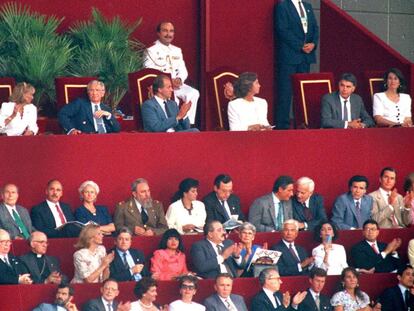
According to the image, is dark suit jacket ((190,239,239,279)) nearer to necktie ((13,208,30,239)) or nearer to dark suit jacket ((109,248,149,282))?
dark suit jacket ((109,248,149,282))

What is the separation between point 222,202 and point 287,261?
80 centimetres

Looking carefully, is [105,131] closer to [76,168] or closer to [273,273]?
[76,168]

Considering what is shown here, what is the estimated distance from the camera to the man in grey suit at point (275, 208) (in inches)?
588

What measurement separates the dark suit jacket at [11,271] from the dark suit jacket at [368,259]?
2746mm

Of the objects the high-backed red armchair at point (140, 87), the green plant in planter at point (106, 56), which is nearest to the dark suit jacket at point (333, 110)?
the high-backed red armchair at point (140, 87)

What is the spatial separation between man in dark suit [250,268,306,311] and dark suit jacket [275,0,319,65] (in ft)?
11.8

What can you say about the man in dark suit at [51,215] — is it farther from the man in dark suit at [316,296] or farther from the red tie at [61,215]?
the man in dark suit at [316,296]

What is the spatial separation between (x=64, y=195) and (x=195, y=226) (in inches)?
42.5

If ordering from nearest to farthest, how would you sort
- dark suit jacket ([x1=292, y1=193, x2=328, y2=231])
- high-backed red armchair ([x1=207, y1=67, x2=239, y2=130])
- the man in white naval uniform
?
1. dark suit jacket ([x1=292, y1=193, x2=328, y2=231])
2. high-backed red armchair ([x1=207, y1=67, x2=239, y2=130])
3. the man in white naval uniform

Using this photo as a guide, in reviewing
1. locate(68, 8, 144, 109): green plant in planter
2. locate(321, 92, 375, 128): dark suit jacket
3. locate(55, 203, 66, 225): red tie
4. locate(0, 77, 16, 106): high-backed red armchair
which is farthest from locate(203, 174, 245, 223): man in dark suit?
locate(0, 77, 16, 106): high-backed red armchair

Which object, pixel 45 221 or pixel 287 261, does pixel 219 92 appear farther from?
pixel 45 221

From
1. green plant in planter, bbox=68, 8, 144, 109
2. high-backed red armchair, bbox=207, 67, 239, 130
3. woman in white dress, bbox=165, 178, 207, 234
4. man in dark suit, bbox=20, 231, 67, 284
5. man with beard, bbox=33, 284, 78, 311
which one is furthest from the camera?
green plant in planter, bbox=68, 8, 144, 109

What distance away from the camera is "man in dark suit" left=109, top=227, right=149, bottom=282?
45.8 feet

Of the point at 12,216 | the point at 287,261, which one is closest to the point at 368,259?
the point at 287,261
